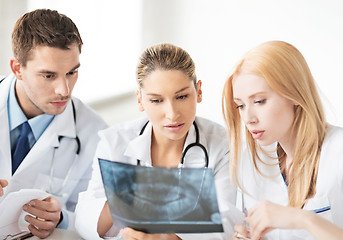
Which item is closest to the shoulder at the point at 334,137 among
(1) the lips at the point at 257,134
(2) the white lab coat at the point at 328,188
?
(2) the white lab coat at the point at 328,188

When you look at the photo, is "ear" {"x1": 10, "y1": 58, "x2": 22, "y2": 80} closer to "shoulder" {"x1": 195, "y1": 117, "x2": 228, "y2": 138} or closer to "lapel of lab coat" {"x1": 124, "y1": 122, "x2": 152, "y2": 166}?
"lapel of lab coat" {"x1": 124, "y1": 122, "x2": 152, "y2": 166}

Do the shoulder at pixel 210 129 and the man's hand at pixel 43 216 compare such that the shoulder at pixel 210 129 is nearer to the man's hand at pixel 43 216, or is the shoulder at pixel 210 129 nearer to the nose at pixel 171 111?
the nose at pixel 171 111

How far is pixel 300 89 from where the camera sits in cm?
116

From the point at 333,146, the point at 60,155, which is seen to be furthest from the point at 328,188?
the point at 60,155

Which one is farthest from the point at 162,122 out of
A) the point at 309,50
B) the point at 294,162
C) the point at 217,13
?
the point at 217,13

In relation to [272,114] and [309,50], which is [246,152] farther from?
[309,50]

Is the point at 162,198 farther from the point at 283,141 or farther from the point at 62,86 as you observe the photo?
the point at 62,86

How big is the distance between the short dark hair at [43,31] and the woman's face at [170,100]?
32cm

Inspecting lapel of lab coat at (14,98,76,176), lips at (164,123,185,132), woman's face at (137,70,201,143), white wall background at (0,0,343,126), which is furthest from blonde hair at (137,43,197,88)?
lapel of lab coat at (14,98,76,176)

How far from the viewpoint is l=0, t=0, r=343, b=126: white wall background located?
66.1 inches

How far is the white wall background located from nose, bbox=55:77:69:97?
475mm

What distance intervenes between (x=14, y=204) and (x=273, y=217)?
685 mm

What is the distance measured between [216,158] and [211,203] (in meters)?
0.28

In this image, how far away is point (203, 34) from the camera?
2105mm
